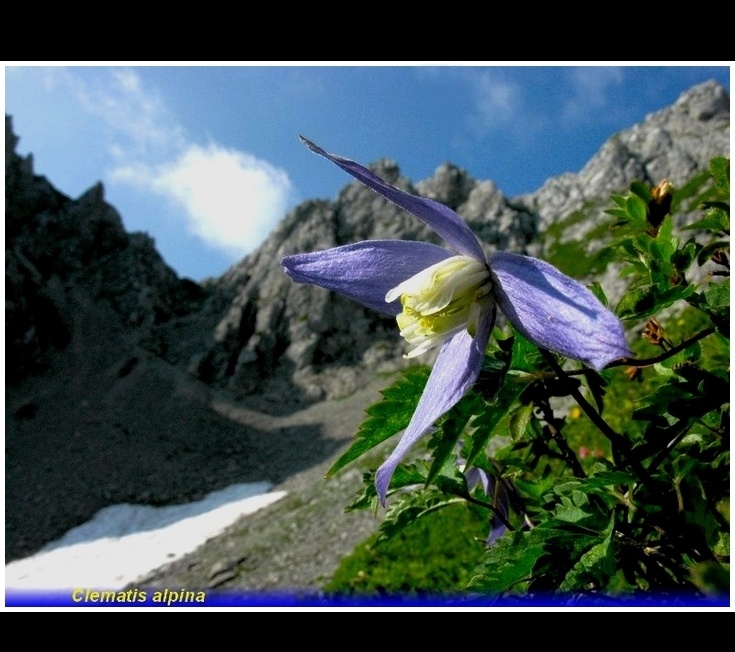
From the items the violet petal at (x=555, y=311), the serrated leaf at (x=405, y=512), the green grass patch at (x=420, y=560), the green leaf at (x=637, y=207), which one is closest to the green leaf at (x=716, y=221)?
the green leaf at (x=637, y=207)

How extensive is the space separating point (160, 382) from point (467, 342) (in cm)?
4732

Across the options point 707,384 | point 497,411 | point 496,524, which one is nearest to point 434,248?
point 497,411

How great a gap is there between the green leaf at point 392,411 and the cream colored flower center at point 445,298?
0.06 metres

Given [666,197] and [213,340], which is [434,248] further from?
[213,340]

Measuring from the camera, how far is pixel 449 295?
1057 millimetres

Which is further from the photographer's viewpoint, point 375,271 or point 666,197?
point 666,197

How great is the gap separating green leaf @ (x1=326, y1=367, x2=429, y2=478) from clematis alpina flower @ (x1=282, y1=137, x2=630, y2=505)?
0.17ft

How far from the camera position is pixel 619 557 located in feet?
4.57

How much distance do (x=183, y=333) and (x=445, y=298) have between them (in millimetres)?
59478

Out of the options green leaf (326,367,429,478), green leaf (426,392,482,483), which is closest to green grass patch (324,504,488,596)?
green leaf (326,367,429,478)

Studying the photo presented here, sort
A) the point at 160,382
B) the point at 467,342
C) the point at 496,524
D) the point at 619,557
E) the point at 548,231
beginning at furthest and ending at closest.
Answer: the point at 548,231, the point at 160,382, the point at 496,524, the point at 619,557, the point at 467,342

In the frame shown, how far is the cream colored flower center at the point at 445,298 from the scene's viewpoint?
1.06 meters

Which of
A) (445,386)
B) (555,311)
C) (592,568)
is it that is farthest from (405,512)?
(555,311)

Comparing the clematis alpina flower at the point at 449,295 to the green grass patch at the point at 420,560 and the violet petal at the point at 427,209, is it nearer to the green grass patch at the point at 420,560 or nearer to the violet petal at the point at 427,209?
the violet petal at the point at 427,209
